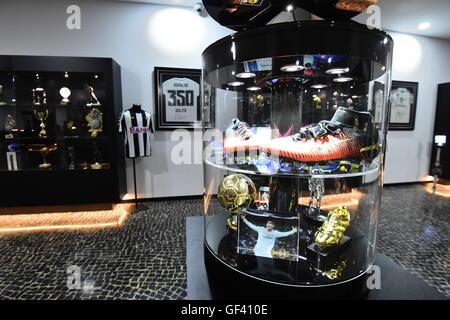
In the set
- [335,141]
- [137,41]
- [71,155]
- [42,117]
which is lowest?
[71,155]

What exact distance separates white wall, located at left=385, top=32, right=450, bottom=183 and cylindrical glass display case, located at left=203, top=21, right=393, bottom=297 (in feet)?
14.5

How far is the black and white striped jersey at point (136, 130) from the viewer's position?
11.6ft

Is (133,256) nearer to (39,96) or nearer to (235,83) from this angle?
(235,83)

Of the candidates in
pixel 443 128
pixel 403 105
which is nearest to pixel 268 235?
pixel 403 105

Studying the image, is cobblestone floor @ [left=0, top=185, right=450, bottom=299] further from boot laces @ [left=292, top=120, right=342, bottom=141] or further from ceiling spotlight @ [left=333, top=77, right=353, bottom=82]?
ceiling spotlight @ [left=333, top=77, right=353, bottom=82]

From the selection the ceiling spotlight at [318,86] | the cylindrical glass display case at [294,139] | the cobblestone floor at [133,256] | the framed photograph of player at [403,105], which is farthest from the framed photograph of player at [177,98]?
the framed photograph of player at [403,105]

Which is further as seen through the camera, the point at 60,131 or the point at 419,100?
the point at 419,100

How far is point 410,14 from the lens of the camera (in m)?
3.85

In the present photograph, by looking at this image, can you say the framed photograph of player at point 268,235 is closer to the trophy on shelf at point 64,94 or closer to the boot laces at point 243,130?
the boot laces at point 243,130

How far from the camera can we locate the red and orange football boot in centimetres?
113

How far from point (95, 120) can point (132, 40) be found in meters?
1.33

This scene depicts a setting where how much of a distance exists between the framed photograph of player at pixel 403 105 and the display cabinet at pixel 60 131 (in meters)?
5.00

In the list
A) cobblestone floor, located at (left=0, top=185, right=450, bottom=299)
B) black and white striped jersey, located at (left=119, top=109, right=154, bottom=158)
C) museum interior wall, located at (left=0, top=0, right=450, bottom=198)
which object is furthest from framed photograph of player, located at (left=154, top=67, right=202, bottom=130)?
cobblestone floor, located at (left=0, top=185, right=450, bottom=299)
